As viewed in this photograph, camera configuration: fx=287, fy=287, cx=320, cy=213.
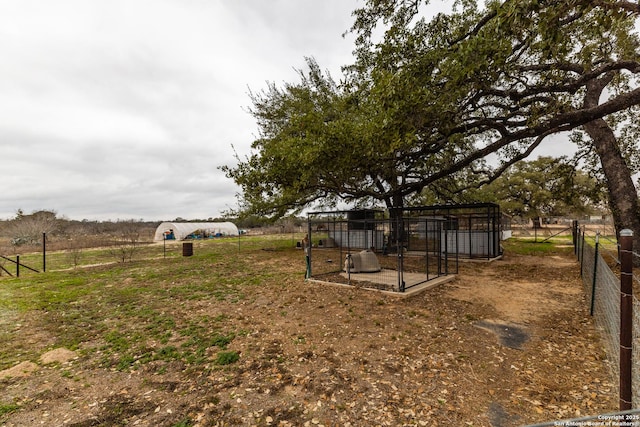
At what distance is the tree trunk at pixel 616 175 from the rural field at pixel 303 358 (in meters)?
3.66

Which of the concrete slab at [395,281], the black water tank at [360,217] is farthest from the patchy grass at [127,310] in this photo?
the black water tank at [360,217]

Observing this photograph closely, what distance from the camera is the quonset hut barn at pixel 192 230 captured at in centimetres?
3526

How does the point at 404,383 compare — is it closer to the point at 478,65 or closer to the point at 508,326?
the point at 508,326

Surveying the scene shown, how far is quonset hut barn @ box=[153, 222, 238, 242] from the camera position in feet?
116

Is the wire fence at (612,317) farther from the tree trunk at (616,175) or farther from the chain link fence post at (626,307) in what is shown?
the tree trunk at (616,175)

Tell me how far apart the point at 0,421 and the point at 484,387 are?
20.7ft

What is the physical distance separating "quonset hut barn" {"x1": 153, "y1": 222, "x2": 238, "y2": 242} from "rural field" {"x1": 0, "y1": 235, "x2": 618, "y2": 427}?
26837mm

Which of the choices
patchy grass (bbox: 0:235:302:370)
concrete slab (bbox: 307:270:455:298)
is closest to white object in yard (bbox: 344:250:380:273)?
concrete slab (bbox: 307:270:455:298)

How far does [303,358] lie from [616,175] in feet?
43.5

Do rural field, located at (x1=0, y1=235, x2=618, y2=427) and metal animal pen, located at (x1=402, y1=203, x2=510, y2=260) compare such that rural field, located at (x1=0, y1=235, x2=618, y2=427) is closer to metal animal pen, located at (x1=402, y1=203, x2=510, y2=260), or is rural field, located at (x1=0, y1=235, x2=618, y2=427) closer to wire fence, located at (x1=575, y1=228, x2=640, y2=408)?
wire fence, located at (x1=575, y1=228, x2=640, y2=408)

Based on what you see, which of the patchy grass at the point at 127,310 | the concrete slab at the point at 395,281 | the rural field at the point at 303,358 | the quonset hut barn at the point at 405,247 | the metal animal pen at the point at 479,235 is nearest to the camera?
the rural field at the point at 303,358

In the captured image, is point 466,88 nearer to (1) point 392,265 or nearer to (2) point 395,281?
(2) point 395,281

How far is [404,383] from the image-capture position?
4.11 m

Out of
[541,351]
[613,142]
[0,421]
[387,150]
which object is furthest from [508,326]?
[613,142]
